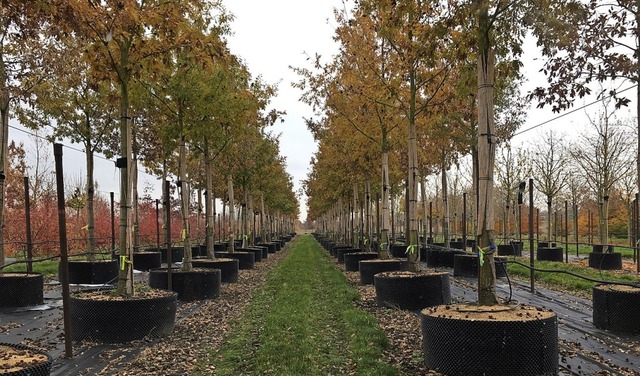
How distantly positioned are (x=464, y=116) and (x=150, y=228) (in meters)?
21.4

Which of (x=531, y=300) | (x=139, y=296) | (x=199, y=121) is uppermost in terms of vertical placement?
(x=199, y=121)

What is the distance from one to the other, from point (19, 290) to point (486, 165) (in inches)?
303

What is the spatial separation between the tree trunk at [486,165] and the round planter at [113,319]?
3935 millimetres

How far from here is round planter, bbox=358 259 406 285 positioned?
1124 centimetres

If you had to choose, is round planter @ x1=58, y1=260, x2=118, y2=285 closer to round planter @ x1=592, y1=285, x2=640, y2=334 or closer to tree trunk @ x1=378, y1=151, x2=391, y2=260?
tree trunk @ x1=378, y1=151, x2=391, y2=260

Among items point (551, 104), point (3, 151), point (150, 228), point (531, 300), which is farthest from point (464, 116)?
point (150, 228)

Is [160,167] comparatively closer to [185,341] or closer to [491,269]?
[185,341]

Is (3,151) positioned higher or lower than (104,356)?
higher

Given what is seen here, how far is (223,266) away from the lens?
12133 millimetres

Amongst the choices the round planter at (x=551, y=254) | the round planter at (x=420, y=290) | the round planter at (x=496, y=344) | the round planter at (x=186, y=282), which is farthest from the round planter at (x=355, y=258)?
the round planter at (x=496, y=344)

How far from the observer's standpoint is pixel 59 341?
243 inches

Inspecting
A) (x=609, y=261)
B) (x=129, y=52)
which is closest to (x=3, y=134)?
(x=129, y=52)

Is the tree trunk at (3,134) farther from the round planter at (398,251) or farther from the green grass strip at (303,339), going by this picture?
the round planter at (398,251)

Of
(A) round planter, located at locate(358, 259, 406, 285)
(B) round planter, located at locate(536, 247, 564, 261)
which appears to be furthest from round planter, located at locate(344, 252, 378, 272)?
(B) round planter, located at locate(536, 247, 564, 261)
